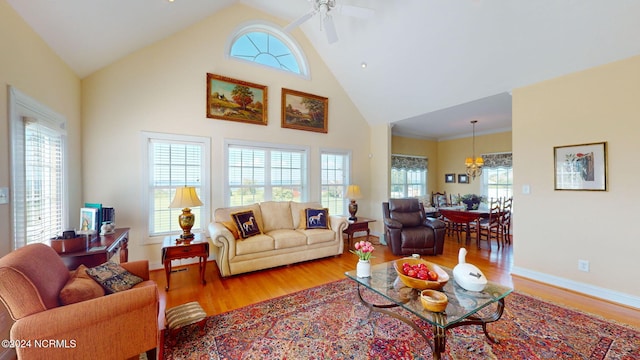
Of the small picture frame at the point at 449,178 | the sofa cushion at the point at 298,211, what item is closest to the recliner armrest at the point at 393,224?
the sofa cushion at the point at 298,211

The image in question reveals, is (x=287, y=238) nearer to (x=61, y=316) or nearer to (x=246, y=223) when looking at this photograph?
(x=246, y=223)

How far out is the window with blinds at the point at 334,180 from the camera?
5.24 metres

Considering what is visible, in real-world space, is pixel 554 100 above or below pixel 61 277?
above

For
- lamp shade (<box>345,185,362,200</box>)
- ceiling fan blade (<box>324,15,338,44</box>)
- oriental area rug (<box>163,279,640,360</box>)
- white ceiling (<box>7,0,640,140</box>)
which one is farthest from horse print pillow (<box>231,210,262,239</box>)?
ceiling fan blade (<box>324,15,338,44</box>)

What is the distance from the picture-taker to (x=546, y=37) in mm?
2816

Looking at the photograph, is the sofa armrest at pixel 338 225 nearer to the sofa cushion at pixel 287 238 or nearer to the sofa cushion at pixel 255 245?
the sofa cushion at pixel 287 238

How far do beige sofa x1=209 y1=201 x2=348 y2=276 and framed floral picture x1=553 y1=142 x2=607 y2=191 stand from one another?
3.04 m

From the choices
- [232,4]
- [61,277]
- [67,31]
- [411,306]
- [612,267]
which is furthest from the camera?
[232,4]

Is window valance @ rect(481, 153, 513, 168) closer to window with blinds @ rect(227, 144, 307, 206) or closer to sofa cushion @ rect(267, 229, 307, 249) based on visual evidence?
window with blinds @ rect(227, 144, 307, 206)

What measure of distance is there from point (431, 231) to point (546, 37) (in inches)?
120

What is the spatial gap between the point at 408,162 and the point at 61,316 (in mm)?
7462

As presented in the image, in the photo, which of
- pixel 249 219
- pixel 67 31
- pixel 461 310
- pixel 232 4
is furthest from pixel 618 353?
pixel 232 4

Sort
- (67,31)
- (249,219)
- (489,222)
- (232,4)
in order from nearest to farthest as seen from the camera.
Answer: (67,31), (249,219), (232,4), (489,222)

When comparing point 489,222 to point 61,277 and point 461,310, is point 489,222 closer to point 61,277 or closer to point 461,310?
point 461,310
